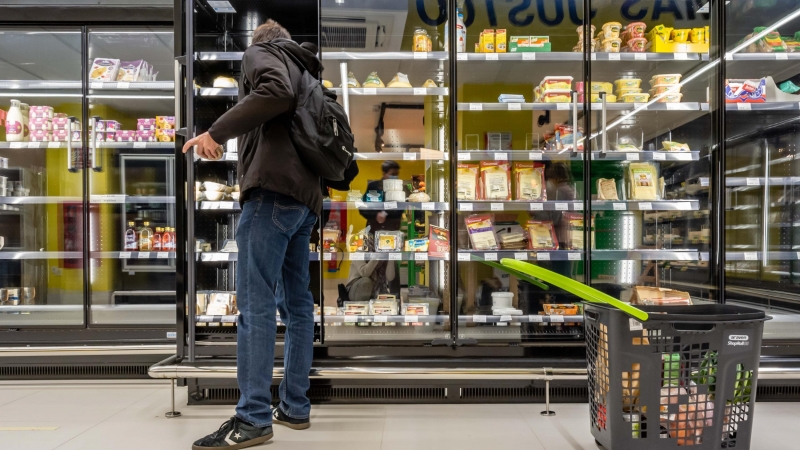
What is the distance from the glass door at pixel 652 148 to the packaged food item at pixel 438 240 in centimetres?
90

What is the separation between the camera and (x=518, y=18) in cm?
321

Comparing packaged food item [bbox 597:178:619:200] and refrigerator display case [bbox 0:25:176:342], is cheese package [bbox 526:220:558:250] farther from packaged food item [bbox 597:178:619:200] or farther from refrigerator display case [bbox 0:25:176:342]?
refrigerator display case [bbox 0:25:176:342]

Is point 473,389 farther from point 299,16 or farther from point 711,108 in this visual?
point 299,16

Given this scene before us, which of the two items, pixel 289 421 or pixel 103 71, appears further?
pixel 103 71

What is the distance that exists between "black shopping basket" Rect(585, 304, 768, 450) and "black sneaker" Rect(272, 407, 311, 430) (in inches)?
50.7

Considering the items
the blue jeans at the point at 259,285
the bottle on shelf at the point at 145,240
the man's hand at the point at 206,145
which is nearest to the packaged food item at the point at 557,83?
the blue jeans at the point at 259,285

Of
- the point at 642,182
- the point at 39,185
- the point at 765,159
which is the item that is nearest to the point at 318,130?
the point at 642,182

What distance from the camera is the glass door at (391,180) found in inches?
117

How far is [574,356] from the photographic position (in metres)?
2.61

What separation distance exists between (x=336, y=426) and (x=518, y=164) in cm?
197

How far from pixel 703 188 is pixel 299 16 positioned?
266 centimetres

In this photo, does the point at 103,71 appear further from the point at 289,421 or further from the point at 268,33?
the point at 289,421

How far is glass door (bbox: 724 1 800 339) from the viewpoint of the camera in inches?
115

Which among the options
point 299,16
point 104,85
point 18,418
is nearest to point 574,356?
point 299,16
